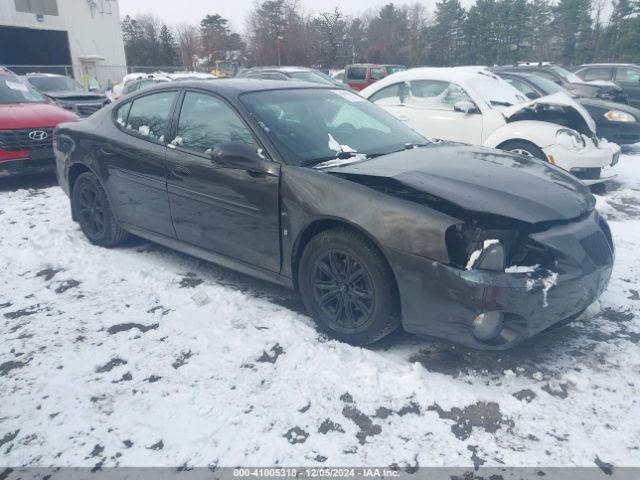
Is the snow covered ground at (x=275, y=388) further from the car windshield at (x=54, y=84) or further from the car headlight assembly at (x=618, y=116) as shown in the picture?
the car windshield at (x=54, y=84)

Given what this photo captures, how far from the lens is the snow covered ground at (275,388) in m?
2.40

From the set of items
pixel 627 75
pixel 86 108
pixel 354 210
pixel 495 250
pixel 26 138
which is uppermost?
pixel 627 75

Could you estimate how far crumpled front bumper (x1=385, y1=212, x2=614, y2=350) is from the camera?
263 centimetres

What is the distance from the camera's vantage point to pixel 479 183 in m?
3.04

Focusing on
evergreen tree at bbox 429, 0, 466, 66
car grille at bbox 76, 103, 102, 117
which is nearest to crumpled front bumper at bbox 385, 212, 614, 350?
car grille at bbox 76, 103, 102, 117

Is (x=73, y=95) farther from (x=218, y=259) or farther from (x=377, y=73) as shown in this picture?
(x=218, y=259)

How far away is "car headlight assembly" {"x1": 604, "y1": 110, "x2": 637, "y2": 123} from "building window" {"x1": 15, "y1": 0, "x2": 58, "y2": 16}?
117 ft

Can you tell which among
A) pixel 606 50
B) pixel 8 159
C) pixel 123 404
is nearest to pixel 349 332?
pixel 123 404

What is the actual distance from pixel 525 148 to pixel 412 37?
51.4m

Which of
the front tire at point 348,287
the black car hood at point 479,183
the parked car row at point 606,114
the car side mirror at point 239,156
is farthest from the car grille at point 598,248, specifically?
the parked car row at point 606,114

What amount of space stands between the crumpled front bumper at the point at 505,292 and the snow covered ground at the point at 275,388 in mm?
321

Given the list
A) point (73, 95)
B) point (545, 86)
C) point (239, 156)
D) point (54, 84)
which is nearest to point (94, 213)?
point (239, 156)

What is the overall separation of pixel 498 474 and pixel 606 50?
49.3 metres

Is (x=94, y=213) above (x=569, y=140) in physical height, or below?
below
